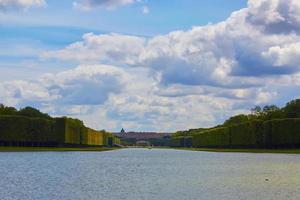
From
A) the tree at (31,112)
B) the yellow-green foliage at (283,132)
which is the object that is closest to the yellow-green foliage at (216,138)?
the yellow-green foliage at (283,132)

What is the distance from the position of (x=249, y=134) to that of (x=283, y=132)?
1181 cm

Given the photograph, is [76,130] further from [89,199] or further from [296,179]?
[89,199]

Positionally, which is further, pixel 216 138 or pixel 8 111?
pixel 8 111

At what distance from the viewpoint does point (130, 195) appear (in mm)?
33906

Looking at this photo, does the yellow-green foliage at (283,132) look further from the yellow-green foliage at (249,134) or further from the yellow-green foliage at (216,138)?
the yellow-green foliage at (216,138)

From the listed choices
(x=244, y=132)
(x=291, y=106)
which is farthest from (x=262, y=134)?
(x=291, y=106)

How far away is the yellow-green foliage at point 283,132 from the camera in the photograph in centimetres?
12031

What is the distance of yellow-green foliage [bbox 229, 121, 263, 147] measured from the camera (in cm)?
13012

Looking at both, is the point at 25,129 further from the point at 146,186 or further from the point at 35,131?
the point at 146,186

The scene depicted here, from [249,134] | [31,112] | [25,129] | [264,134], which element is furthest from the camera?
[31,112]

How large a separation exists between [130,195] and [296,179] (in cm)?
1433

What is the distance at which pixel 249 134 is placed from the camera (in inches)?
5236

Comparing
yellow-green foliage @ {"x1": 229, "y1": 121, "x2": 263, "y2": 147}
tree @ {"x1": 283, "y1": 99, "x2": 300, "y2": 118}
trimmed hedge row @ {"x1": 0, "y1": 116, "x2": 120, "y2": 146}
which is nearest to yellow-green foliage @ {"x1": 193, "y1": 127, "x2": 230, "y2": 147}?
yellow-green foliage @ {"x1": 229, "y1": 121, "x2": 263, "y2": 147}

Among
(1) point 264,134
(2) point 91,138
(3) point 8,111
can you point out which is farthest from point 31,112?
(1) point 264,134
